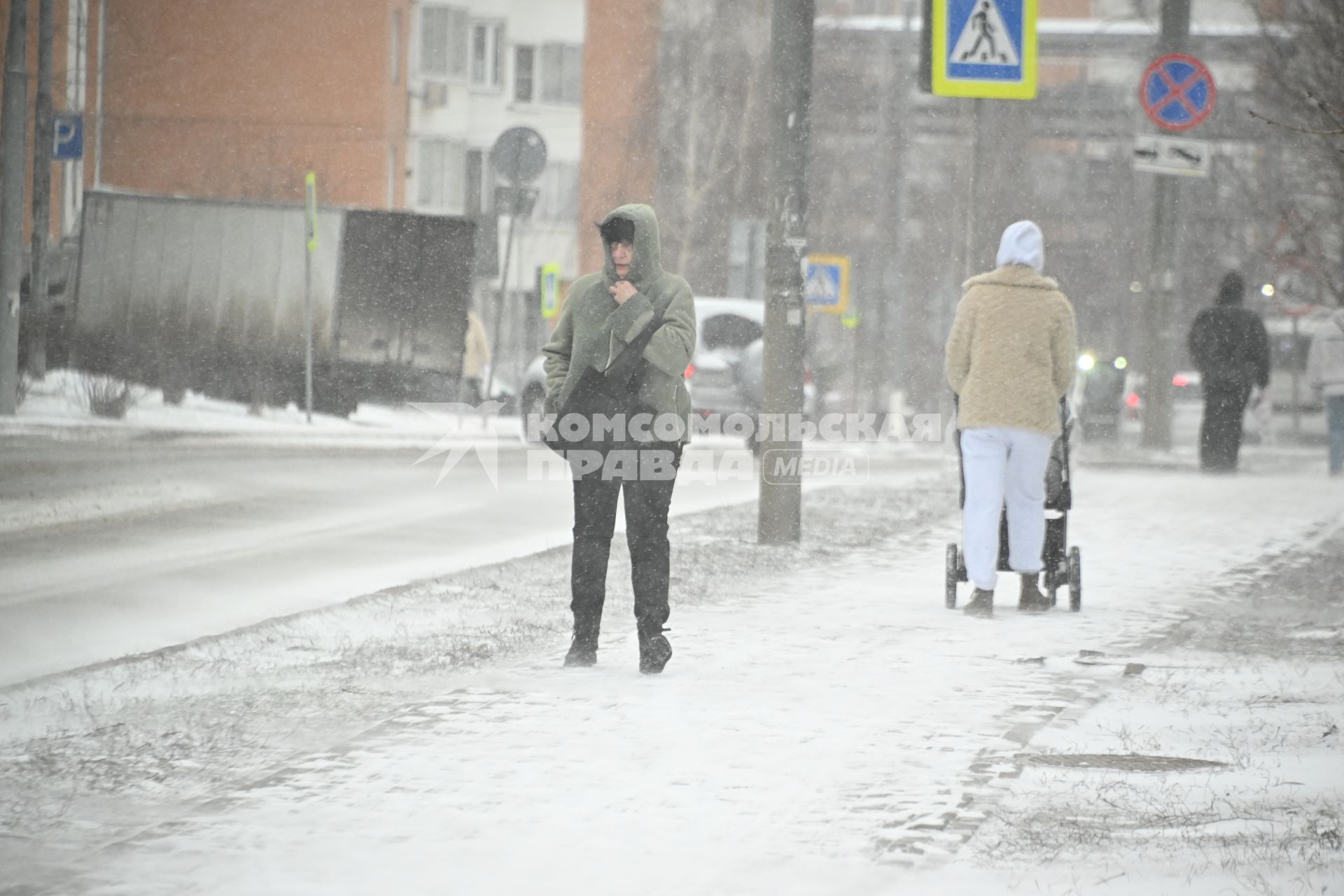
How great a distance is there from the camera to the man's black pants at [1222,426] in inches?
862

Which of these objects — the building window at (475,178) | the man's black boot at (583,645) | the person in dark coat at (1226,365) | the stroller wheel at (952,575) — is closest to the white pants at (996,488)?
the stroller wheel at (952,575)

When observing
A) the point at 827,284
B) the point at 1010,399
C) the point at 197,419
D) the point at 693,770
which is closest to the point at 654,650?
the point at 693,770

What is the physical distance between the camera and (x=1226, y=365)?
71.1 ft

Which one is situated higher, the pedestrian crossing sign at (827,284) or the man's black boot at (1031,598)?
the pedestrian crossing sign at (827,284)

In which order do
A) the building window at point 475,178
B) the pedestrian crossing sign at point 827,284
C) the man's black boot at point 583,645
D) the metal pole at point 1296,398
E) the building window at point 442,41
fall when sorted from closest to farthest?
the man's black boot at point 583,645 < the pedestrian crossing sign at point 827,284 < the metal pole at point 1296,398 < the building window at point 442,41 < the building window at point 475,178

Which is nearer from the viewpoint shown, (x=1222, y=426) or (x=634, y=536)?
(x=634, y=536)

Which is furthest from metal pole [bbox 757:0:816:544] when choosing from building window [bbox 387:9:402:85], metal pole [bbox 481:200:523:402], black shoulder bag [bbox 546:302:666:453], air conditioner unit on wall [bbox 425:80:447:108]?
air conditioner unit on wall [bbox 425:80:447:108]

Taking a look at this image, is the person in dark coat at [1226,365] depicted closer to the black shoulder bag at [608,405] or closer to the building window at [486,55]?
the black shoulder bag at [608,405]

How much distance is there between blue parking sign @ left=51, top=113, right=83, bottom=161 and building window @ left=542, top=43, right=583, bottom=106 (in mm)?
36046

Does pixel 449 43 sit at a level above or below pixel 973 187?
above

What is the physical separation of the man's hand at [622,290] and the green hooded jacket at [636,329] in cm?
2

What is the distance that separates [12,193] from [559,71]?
3795cm

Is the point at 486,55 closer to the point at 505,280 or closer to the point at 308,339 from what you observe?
the point at 505,280

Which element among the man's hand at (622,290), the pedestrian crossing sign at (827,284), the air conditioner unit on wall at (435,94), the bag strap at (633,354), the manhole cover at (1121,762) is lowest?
the manhole cover at (1121,762)
